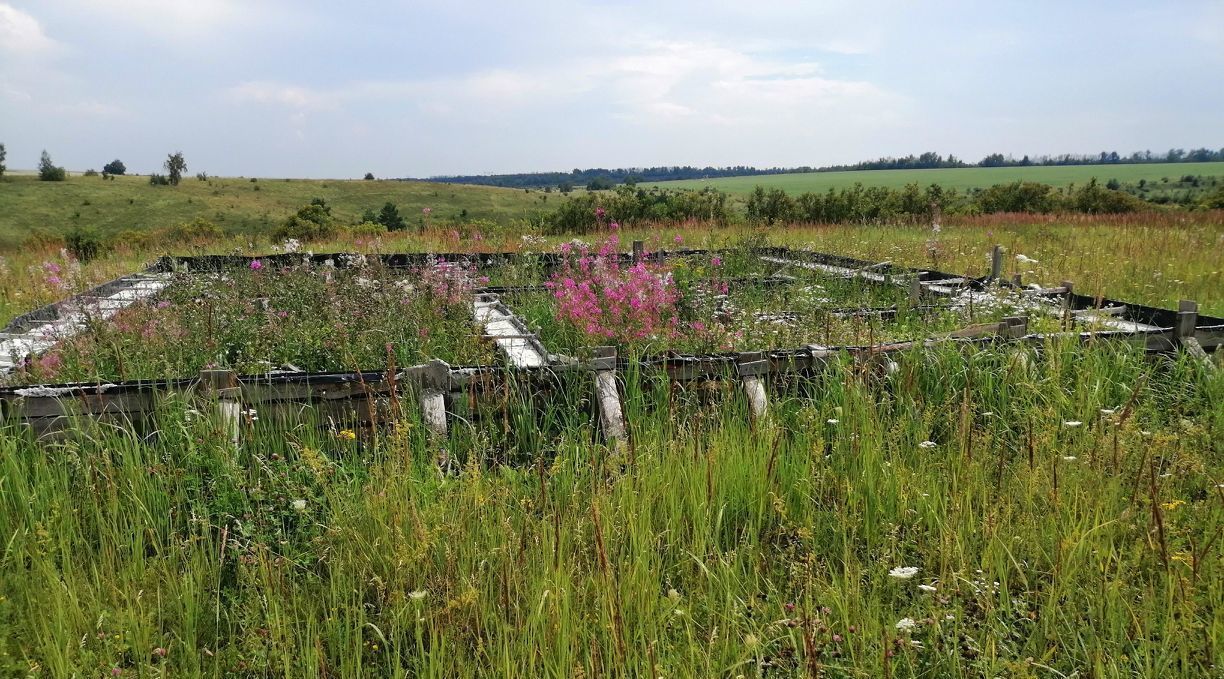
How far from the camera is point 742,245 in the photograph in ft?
37.6

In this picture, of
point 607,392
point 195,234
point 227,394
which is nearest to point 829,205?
point 195,234

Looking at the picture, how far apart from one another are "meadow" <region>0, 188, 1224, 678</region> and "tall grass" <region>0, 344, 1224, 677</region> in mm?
17

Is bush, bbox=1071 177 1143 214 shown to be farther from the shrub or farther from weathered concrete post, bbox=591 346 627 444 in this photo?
weathered concrete post, bbox=591 346 627 444

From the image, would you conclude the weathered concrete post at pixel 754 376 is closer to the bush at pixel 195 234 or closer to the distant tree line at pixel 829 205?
the bush at pixel 195 234

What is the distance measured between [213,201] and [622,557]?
84.0 m

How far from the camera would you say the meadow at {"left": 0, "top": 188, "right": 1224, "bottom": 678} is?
2.24m

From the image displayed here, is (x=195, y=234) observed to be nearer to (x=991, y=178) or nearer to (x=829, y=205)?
(x=829, y=205)

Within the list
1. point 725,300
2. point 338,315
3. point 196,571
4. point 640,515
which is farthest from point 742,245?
point 196,571

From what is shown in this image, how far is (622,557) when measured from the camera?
2.54m

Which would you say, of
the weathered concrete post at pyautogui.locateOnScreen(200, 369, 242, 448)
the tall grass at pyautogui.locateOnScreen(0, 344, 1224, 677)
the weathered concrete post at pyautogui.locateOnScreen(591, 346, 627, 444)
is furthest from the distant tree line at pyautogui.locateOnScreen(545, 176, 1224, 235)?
the weathered concrete post at pyautogui.locateOnScreen(200, 369, 242, 448)

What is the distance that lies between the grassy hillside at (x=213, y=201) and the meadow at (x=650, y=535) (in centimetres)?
6701

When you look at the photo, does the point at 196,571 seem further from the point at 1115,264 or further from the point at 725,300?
the point at 1115,264

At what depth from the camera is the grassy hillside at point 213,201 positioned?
65.8m

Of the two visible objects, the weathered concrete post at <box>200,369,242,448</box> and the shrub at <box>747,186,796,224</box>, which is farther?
the shrub at <box>747,186,796,224</box>
